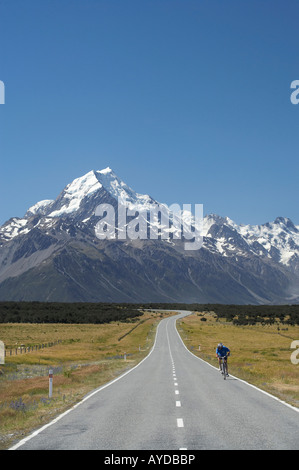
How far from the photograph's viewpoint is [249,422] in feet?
49.6

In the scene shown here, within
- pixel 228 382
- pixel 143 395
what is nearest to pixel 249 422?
pixel 143 395

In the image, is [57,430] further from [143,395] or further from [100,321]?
[100,321]

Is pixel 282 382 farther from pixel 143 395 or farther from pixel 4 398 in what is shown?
pixel 4 398

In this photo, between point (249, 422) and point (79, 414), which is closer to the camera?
point (249, 422)

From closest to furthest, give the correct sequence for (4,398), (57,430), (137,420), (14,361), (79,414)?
(57,430) → (137,420) → (79,414) → (4,398) → (14,361)

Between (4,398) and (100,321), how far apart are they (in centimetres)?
12575

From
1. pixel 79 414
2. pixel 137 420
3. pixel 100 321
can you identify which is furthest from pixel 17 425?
pixel 100 321

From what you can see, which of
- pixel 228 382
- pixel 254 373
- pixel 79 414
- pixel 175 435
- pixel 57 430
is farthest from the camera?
pixel 254 373

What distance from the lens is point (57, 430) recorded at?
14328 mm

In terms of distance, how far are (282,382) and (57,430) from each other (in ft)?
64.7

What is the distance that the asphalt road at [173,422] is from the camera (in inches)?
477

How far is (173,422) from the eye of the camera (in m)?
15.3

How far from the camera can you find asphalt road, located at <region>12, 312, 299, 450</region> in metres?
12.1
